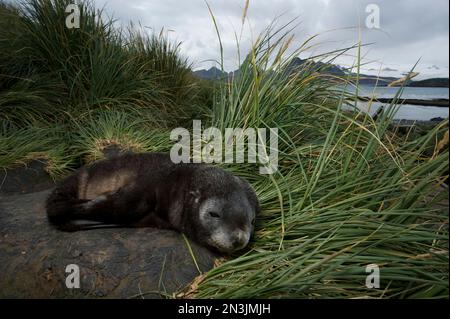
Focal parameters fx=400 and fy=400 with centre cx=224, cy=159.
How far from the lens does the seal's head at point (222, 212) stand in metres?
2.76

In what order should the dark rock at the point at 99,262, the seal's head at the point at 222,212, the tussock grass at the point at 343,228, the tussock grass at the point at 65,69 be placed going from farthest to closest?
1. the tussock grass at the point at 65,69
2. the seal's head at the point at 222,212
3. the dark rock at the point at 99,262
4. the tussock grass at the point at 343,228

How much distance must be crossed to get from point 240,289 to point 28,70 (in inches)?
251

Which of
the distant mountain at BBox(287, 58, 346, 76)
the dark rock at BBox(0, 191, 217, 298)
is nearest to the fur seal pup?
the dark rock at BBox(0, 191, 217, 298)

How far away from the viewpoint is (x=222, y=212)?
9.21 feet

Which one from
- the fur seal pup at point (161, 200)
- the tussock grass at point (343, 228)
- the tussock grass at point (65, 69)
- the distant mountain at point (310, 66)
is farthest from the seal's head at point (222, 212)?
the tussock grass at point (65, 69)

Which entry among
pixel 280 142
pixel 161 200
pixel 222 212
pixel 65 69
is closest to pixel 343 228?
pixel 222 212

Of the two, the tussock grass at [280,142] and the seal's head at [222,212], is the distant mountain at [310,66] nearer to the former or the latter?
the tussock grass at [280,142]

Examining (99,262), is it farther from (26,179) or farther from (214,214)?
(26,179)

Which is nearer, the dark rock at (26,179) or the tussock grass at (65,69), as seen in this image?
the dark rock at (26,179)

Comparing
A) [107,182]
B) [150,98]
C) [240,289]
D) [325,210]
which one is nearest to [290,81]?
[325,210]

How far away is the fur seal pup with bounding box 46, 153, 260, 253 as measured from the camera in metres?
2.82

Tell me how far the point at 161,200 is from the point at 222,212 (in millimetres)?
601
